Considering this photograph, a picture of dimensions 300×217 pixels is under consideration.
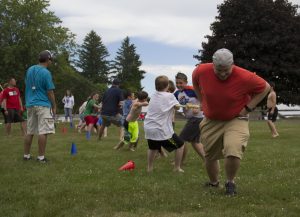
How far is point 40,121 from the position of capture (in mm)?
8945

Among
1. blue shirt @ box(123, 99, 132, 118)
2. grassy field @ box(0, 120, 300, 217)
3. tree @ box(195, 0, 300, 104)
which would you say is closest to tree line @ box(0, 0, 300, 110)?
tree @ box(195, 0, 300, 104)

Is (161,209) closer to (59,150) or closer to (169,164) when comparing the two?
(169,164)

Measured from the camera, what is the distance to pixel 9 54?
5494cm

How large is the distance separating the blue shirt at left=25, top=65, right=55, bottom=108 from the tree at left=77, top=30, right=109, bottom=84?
3700 inches

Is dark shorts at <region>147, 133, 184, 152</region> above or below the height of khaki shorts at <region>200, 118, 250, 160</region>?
below

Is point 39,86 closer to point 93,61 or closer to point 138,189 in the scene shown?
point 138,189

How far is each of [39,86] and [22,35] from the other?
Result: 166 ft

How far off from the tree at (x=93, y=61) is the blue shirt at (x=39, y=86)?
308 feet

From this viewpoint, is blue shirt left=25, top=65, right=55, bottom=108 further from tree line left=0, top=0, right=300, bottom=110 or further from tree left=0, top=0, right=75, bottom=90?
tree left=0, top=0, right=75, bottom=90

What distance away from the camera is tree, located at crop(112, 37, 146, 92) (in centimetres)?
10179

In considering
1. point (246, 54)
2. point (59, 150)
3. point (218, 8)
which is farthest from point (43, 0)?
point (59, 150)

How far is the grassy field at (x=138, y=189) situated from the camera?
17.4 ft

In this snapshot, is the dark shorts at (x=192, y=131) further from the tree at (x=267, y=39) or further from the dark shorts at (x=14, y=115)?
the tree at (x=267, y=39)

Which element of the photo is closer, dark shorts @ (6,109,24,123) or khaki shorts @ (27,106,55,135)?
khaki shorts @ (27,106,55,135)
